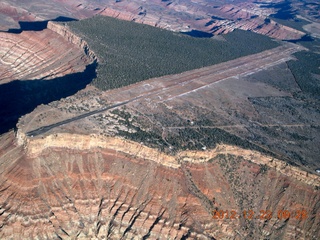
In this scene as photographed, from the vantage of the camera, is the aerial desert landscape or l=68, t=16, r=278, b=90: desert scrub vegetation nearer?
the aerial desert landscape

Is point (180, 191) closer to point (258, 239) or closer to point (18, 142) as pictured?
point (258, 239)

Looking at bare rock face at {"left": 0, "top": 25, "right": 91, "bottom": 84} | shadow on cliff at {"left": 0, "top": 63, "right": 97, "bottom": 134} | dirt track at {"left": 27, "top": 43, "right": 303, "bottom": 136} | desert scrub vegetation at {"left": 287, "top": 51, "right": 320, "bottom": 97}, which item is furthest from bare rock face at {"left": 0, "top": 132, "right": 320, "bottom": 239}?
desert scrub vegetation at {"left": 287, "top": 51, "right": 320, "bottom": 97}

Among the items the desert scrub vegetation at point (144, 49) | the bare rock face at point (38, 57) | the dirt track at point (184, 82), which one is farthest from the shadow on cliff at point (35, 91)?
the dirt track at point (184, 82)

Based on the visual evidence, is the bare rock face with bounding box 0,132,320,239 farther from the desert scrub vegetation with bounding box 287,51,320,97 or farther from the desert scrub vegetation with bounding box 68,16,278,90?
the desert scrub vegetation with bounding box 287,51,320,97

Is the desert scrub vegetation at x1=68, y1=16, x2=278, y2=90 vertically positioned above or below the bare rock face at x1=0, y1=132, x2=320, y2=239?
above
